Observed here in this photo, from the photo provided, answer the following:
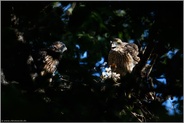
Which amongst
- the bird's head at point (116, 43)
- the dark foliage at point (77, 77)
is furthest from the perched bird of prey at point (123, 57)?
the dark foliage at point (77, 77)

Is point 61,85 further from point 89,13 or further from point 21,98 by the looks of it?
point 21,98

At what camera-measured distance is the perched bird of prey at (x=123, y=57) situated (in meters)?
7.56

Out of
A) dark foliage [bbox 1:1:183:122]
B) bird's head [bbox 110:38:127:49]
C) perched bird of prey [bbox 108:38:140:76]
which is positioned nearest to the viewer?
dark foliage [bbox 1:1:183:122]

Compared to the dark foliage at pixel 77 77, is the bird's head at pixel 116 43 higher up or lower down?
higher up

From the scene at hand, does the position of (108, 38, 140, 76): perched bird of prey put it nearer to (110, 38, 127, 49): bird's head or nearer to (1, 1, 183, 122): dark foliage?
(110, 38, 127, 49): bird's head

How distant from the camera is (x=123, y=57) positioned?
795 centimetres

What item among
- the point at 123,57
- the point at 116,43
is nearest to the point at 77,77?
the point at 116,43

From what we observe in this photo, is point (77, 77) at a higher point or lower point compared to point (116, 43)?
lower

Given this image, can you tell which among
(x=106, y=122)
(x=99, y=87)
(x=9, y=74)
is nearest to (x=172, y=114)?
(x=106, y=122)

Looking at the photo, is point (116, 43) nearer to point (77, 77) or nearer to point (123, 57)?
point (123, 57)

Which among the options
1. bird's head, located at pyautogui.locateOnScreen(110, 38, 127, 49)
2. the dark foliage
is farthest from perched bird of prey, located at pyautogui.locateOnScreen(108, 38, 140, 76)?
the dark foliage

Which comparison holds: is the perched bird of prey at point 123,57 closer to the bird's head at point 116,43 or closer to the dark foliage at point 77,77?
the bird's head at point 116,43

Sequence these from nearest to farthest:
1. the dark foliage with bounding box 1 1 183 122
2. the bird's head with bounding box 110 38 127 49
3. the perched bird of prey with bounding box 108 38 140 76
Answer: the dark foliage with bounding box 1 1 183 122
the bird's head with bounding box 110 38 127 49
the perched bird of prey with bounding box 108 38 140 76

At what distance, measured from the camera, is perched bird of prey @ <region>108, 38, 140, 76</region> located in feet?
24.8
